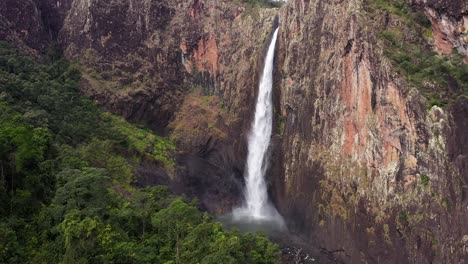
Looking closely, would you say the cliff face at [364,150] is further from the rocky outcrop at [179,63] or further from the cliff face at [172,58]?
the cliff face at [172,58]

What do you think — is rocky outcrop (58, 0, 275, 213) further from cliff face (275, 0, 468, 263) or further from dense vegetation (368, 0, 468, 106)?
dense vegetation (368, 0, 468, 106)

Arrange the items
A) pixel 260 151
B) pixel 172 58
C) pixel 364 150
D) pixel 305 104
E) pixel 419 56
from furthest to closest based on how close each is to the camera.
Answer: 1. pixel 172 58
2. pixel 260 151
3. pixel 305 104
4. pixel 364 150
5. pixel 419 56

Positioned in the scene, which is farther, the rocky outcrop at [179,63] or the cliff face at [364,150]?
the rocky outcrop at [179,63]

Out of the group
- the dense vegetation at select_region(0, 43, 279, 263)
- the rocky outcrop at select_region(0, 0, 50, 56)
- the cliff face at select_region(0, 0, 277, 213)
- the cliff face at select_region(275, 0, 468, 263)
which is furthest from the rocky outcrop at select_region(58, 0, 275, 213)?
the dense vegetation at select_region(0, 43, 279, 263)

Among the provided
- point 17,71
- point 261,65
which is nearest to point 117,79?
point 17,71

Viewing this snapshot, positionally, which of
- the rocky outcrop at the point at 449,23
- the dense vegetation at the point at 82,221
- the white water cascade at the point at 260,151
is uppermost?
the rocky outcrop at the point at 449,23

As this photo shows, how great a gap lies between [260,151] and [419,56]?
17.5 m

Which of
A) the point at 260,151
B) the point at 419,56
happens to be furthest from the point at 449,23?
the point at 260,151

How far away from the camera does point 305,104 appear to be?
34.3 m

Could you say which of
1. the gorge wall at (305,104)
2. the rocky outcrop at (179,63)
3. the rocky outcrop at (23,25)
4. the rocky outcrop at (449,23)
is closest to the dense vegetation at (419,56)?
the gorge wall at (305,104)

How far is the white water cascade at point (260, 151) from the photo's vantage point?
129 feet

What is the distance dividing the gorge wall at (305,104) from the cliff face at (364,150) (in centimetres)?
7

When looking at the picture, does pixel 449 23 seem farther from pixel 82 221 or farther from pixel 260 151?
pixel 82 221

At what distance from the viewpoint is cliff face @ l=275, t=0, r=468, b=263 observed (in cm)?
2331
